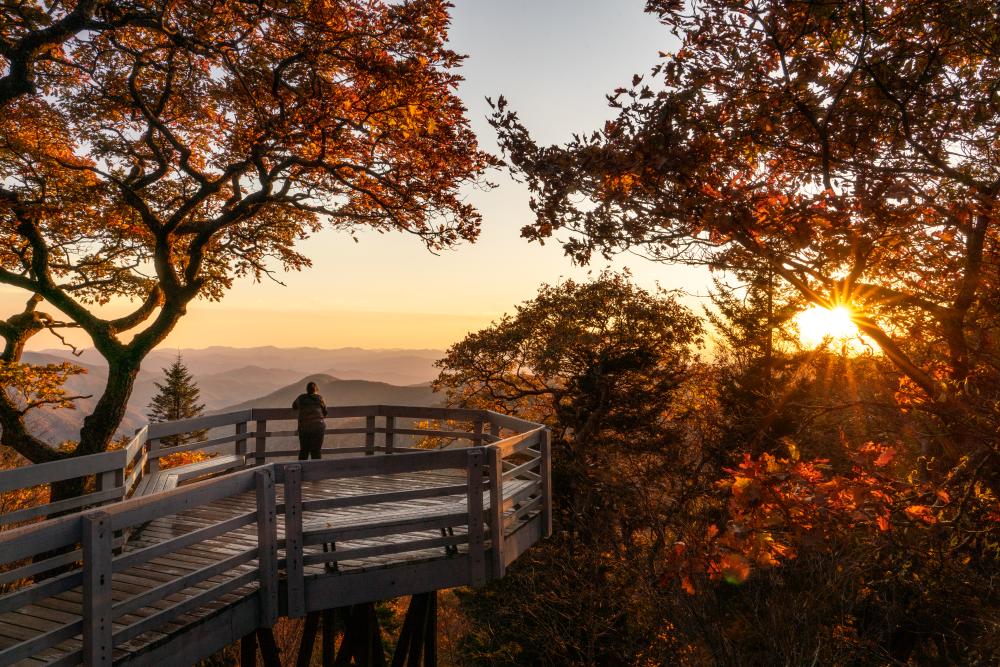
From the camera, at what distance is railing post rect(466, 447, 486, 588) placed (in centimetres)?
604

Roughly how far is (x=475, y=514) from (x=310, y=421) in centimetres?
→ 510

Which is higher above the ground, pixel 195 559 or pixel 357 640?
pixel 195 559

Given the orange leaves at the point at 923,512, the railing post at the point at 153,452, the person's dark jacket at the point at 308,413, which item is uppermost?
the person's dark jacket at the point at 308,413

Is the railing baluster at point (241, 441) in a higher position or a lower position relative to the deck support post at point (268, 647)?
higher

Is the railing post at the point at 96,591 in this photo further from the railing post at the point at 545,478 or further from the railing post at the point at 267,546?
the railing post at the point at 545,478

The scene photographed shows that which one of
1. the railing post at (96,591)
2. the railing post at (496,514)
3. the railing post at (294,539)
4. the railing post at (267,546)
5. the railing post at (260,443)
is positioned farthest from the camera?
the railing post at (260,443)

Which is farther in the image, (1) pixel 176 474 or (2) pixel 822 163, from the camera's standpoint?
(1) pixel 176 474

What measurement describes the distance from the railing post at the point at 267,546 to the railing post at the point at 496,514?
218cm

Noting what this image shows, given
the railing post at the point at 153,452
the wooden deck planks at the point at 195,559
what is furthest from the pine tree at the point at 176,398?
the wooden deck planks at the point at 195,559

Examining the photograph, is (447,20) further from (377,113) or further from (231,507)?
(231,507)

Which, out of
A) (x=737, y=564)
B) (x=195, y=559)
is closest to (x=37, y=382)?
(x=195, y=559)

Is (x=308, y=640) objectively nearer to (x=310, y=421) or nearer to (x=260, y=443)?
(x=310, y=421)

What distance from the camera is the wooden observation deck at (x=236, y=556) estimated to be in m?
3.87

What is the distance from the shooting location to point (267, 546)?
5031 mm
